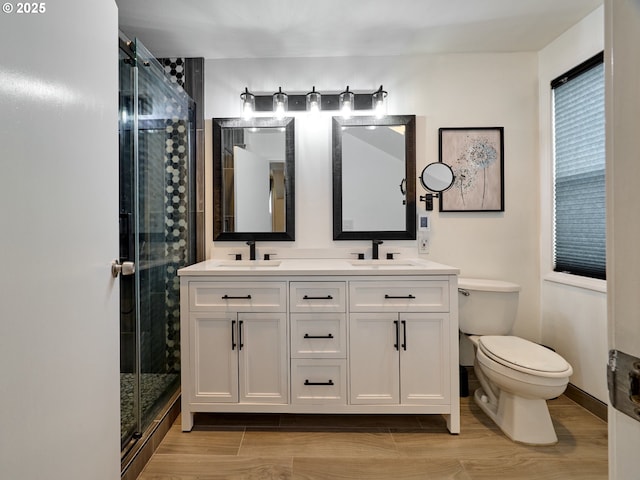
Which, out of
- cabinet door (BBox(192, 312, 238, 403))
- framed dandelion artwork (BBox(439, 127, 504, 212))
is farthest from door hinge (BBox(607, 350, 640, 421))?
framed dandelion artwork (BBox(439, 127, 504, 212))

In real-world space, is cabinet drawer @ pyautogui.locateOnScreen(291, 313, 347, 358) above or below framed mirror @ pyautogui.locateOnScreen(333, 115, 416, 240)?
below

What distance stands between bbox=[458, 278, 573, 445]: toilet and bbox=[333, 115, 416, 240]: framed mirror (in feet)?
2.04

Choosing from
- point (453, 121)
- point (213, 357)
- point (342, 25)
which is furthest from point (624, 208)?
point (453, 121)

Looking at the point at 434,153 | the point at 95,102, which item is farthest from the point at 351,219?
the point at 95,102

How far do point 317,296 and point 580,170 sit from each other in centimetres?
182

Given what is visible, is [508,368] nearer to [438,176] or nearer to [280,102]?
[438,176]

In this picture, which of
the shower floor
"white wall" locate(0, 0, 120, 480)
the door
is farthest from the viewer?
the shower floor

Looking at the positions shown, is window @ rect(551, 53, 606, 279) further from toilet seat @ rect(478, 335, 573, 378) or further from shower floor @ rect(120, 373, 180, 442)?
shower floor @ rect(120, 373, 180, 442)

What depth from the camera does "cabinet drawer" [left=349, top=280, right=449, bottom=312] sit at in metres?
1.75

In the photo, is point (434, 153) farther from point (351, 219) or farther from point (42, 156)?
point (42, 156)

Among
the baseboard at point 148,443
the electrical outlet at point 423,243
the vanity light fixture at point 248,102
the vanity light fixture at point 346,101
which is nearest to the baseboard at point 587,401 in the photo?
the electrical outlet at point 423,243

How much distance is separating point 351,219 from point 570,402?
6.07 feet

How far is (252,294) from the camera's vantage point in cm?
178

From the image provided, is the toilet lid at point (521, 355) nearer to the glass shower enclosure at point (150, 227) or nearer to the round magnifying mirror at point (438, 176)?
the round magnifying mirror at point (438, 176)
